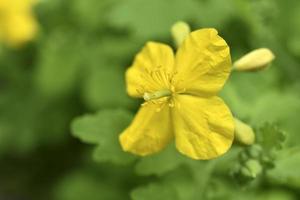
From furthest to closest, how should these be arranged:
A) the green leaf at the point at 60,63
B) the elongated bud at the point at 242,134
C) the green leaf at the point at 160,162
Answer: the green leaf at the point at 60,63, the green leaf at the point at 160,162, the elongated bud at the point at 242,134

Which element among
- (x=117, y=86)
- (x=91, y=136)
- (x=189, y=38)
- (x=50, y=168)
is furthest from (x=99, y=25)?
(x=189, y=38)

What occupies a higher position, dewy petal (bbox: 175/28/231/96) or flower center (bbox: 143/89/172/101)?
dewy petal (bbox: 175/28/231/96)

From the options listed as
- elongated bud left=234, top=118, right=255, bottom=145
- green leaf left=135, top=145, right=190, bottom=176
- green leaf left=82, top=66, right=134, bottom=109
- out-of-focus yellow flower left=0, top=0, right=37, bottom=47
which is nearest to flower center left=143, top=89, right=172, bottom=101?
elongated bud left=234, top=118, right=255, bottom=145

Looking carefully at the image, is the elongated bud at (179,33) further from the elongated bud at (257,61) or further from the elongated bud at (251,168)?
the elongated bud at (251,168)

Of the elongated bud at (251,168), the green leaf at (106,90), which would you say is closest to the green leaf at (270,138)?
the elongated bud at (251,168)

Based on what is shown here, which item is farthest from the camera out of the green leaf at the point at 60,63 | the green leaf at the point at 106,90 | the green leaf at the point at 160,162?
the green leaf at the point at 60,63

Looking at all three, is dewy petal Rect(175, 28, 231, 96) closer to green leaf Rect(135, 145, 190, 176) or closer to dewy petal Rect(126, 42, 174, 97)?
dewy petal Rect(126, 42, 174, 97)

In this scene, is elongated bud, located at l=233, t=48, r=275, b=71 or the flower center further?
elongated bud, located at l=233, t=48, r=275, b=71
